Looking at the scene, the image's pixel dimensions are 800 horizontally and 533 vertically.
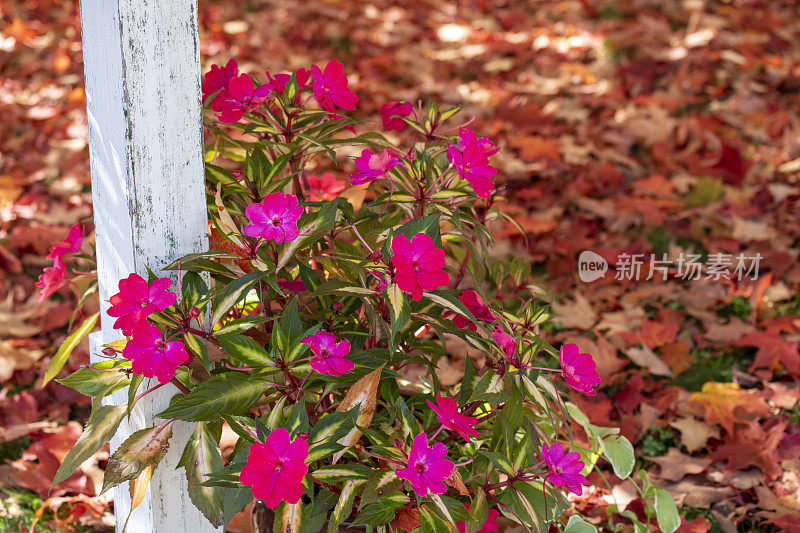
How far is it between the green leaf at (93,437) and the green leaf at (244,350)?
0.24 meters

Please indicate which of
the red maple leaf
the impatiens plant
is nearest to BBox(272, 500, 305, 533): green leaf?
the impatiens plant

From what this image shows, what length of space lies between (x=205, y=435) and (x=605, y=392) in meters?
1.32

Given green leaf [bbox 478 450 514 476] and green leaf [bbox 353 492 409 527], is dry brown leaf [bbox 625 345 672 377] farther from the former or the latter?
green leaf [bbox 353 492 409 527]

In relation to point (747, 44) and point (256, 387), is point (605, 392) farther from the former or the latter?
point (747, 44)

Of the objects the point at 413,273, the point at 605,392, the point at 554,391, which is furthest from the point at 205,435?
the point at 605,392

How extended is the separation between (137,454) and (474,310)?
612 millimetres

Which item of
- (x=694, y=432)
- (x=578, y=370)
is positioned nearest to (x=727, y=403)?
(x=694, y=432)

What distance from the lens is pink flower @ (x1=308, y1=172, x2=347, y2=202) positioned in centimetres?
160

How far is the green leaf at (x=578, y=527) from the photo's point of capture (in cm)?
143

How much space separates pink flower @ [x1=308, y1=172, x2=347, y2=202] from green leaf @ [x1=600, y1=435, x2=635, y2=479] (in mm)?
775

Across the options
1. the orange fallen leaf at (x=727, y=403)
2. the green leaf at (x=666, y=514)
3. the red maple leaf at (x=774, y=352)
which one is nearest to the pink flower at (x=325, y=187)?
the green leaf at (x=666, y=514)

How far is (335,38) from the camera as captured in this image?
183 inches

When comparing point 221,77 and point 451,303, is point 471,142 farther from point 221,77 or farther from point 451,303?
point 221,77

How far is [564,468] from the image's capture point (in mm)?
1180
